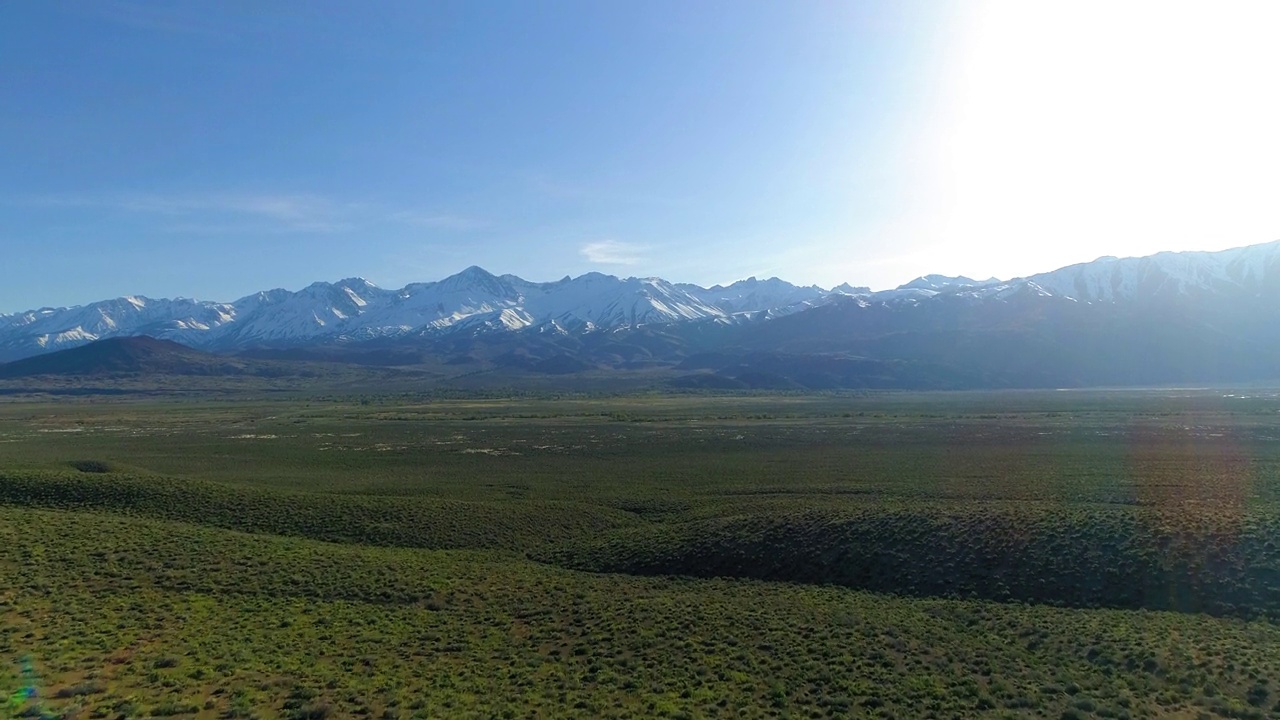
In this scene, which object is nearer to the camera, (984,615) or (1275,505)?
(984,615)

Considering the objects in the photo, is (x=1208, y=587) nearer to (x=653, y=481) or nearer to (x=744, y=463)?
(x=653, y=481)

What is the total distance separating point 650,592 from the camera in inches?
1045

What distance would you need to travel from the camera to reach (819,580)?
28.1 meters

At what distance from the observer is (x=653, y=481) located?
5350cm

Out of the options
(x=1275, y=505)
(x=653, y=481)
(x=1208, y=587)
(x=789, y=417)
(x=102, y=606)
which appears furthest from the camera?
(x=789, y=417)

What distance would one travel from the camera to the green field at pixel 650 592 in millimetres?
16500

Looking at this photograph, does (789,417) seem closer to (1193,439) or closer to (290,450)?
(1193,439)

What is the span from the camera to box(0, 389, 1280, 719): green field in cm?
1650

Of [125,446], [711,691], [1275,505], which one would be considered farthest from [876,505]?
[125,446]

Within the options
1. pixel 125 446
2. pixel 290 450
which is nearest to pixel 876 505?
pixel 290 450

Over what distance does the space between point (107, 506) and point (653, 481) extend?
35862mm

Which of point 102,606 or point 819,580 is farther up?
point 102,606

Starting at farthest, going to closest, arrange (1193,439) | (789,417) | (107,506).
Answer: (789,417) < (1193,439) < (107,506)

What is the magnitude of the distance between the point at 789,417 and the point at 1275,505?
7655 centimetres
